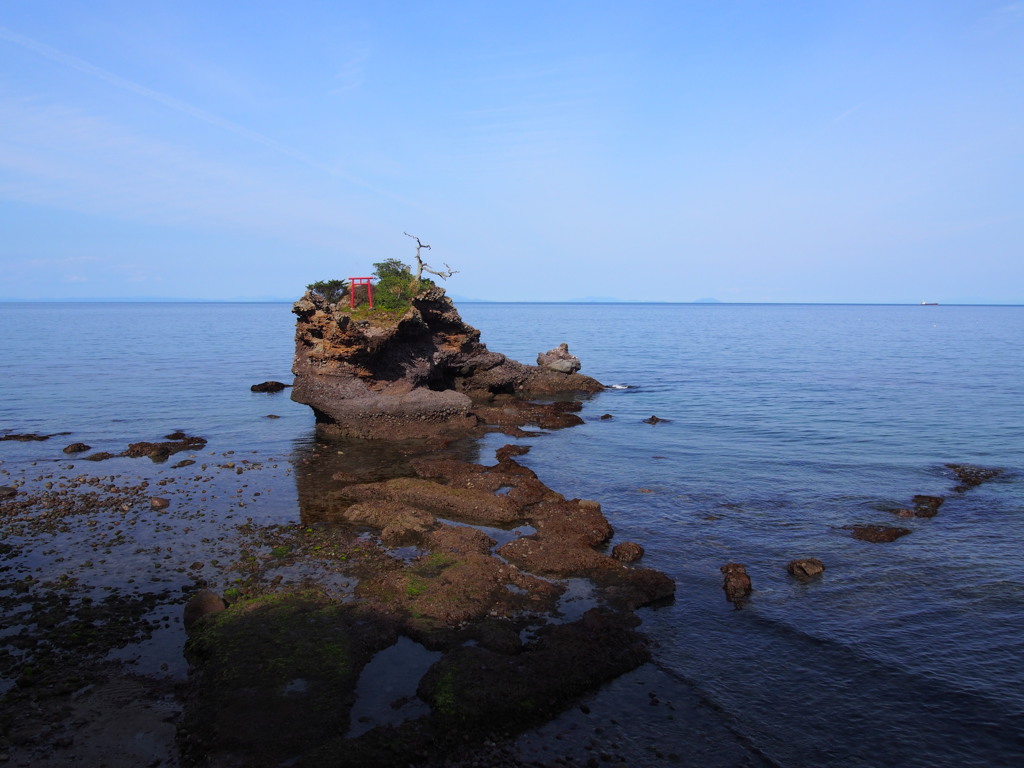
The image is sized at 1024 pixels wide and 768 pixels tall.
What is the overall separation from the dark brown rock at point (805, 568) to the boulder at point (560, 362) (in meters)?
35.9

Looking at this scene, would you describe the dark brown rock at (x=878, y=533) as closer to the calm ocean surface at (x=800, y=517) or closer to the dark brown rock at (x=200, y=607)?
the calm ocean surface at (x=800, y=517)

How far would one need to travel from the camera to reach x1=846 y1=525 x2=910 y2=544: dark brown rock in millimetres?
18809

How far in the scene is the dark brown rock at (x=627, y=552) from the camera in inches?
684

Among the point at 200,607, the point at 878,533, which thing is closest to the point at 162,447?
the point at 200,607

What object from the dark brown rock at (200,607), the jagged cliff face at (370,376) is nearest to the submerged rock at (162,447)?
the jagged cliff face at (370,376)

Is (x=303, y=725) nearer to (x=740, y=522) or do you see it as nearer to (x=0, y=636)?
(x=0, y=636)

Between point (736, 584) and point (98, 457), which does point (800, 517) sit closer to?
point (736, 584)

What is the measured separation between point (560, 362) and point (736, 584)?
37.6 metres

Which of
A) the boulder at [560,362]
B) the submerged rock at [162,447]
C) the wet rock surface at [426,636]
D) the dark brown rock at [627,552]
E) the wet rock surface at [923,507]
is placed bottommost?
the submerged rock at [162,447]

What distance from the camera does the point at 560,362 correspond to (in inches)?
2071

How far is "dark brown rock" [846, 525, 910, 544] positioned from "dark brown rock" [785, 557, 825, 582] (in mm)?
3173

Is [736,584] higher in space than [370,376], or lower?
lower

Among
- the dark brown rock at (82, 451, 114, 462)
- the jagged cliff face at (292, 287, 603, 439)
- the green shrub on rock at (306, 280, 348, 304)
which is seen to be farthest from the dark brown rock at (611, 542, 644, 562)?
the green shrub on rock at (306, 280, 348, 304)

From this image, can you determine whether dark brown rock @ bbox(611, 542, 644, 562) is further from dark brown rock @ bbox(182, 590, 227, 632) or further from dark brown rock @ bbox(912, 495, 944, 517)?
dark brown rock @ bbox(912, 495, 944, 517)
